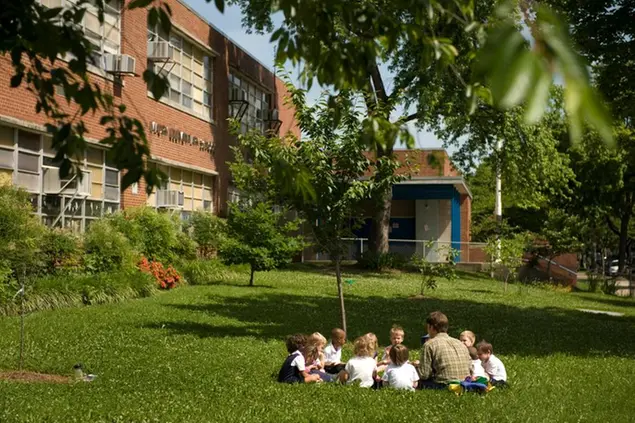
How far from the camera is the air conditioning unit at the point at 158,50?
24.0m

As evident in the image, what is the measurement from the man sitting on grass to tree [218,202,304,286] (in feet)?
42.9

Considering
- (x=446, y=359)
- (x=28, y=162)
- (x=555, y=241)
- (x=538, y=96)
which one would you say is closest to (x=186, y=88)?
(x=28, y=162)

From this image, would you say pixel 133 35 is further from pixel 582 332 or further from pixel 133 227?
pixel 582 332

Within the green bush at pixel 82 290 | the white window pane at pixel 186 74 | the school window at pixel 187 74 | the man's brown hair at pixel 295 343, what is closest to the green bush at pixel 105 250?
the green bush at pixel 82 290

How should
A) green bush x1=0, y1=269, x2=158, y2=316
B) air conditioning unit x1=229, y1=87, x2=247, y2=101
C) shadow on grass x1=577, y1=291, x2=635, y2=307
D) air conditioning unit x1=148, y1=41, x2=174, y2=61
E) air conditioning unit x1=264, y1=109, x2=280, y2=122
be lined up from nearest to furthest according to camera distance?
green bush x1=0, y1=269, x2=158, y2=316 < air conditioning unit x1=148, y1=41, x2=174, y2=61 < shadow on grass x1=577, y1=291, x2=635, y2=307 < air conditioning unit x1=229, y1=87, x2=247, y2=101 < air conditioning unit x1=264, y1=109, x2=280, y2=122

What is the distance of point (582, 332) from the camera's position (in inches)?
627

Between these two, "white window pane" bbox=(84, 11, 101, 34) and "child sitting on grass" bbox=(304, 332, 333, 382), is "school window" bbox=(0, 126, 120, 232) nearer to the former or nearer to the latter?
"white window pane" bbox=(84, 11, 101, 34)

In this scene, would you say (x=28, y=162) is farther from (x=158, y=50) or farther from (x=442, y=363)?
(x=442, y=363)

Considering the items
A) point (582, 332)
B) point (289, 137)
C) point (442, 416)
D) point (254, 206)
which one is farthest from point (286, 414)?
point (254, 206)

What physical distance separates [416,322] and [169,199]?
36.7 feet

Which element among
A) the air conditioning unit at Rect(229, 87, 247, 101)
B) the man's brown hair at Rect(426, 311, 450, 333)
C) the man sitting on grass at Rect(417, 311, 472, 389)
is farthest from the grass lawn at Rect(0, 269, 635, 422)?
the air conditioning unit at Rect(229, 87, 247, 101)

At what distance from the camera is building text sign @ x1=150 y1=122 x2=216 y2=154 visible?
79.6 feet

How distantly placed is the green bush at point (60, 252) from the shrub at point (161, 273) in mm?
2087

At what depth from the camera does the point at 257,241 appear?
72.6 ft
